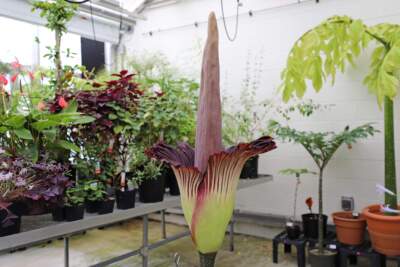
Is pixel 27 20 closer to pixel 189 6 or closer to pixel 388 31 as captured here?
pixel 189 6

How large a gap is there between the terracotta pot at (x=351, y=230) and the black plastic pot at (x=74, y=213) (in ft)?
6.56

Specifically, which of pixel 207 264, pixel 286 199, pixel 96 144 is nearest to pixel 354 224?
pixel 286 199

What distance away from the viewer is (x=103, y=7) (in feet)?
13.7

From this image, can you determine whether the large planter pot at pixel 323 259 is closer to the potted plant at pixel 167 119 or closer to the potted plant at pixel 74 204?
the potted plant at pixel 167 119

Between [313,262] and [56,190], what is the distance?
203 centimetres

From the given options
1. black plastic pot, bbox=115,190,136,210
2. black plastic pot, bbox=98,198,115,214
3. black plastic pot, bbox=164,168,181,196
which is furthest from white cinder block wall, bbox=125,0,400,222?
black plastic pot, bbox=98,198,115,214

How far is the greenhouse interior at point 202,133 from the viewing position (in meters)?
1.56

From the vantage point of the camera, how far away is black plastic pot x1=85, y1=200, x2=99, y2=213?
1944mm

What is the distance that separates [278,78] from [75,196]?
245cm

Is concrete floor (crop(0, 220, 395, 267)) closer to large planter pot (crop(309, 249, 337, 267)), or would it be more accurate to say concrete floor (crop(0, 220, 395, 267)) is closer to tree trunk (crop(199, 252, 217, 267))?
large planter pot (crop(309, 249, 337, 267))

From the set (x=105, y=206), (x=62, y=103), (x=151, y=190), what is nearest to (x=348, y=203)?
(x=151, y=190)

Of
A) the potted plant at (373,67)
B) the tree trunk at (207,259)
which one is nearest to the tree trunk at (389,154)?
the potted plant at (373,67)

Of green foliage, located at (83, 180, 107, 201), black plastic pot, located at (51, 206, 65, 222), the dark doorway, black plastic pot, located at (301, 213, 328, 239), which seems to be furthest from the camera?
the dark doorway

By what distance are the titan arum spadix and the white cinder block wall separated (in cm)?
296
